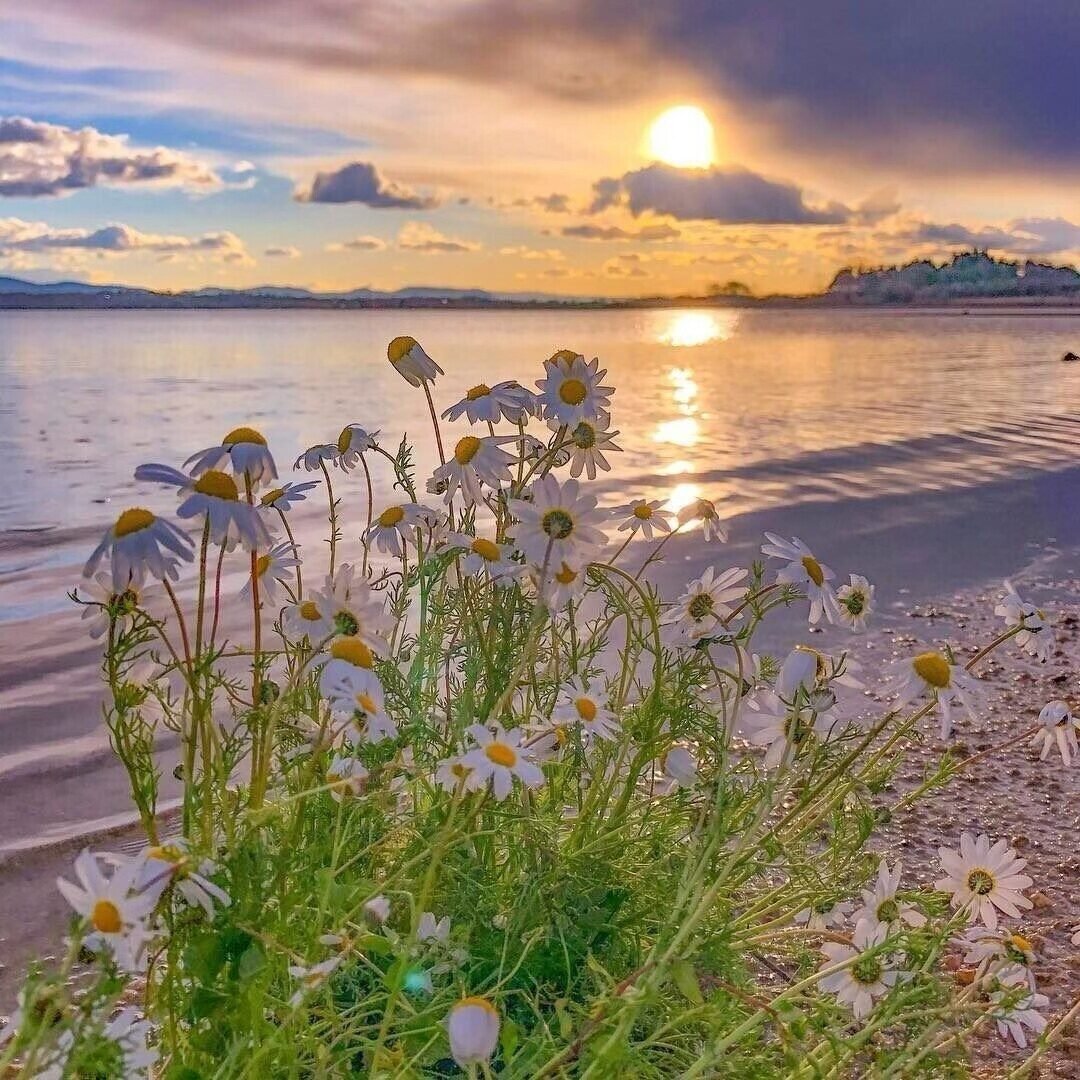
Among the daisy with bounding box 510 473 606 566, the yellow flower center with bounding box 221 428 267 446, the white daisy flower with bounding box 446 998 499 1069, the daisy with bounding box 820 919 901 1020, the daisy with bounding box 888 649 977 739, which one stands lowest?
the daisy with bounding box 820 919 901 1020

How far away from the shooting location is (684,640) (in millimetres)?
2289

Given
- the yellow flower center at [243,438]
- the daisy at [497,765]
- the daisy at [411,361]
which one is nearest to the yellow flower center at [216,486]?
the yellow flower center at [243,438]

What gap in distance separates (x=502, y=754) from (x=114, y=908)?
577 mm

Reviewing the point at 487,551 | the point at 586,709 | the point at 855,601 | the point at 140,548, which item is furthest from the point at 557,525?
the point at 855,601

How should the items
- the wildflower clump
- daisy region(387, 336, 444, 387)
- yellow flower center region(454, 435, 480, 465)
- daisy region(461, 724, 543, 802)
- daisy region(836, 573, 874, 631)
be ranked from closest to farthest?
A: 1. the wildflower clump
2. daisy region(461, 724, 543, 802)
3. yellow flower center region(454, 435, 480, 465)
4. daisy region(836, 573, 874, 631)
5. daisy region(387, 336, 444, 387)

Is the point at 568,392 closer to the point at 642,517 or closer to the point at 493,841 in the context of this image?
the point at 642,517

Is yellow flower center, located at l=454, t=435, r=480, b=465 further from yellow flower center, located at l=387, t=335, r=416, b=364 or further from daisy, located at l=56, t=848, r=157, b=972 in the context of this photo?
daisy, located at l=56, t=848, r=157, b=972

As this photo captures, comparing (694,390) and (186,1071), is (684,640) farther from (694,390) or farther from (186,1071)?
(694,390)

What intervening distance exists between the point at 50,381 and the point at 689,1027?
74.6ft

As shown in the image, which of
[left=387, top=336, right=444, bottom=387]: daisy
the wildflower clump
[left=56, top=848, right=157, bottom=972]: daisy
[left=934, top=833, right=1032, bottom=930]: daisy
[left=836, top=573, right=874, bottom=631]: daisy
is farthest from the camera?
[left=387, top=336, right=444, bottom=387]: daisy

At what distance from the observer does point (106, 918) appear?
1216mm

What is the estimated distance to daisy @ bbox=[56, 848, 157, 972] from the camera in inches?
47.6

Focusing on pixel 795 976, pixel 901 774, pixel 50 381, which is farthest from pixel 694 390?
pixel 795 976

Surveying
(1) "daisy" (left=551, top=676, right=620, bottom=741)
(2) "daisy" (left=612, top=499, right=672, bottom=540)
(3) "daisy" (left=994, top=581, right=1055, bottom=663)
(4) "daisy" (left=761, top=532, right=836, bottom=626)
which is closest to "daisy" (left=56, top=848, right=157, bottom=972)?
(1) "daisy" (left=551, top=676, right=620, bottom=741)
